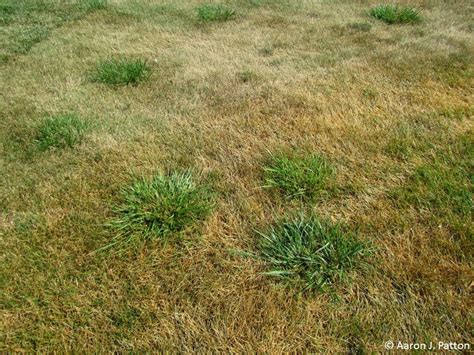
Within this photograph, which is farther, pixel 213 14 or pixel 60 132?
pixel 213 14

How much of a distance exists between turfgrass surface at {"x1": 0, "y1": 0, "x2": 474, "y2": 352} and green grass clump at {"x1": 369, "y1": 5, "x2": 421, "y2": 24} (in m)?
0.91

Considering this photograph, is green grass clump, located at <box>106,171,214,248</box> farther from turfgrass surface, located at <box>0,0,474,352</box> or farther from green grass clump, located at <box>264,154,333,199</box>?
green grass clump, located at <box>264,154,333,199</box>

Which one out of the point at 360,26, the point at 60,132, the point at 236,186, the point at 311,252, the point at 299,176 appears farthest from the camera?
the point at 360,26

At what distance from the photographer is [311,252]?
2.88 m

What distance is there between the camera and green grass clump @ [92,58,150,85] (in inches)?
246

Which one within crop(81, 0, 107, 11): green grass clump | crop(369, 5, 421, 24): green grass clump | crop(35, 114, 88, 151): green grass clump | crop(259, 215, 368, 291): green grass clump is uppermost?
crop(369, 5, 421, 24): green grass clump

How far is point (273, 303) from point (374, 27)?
8.12m

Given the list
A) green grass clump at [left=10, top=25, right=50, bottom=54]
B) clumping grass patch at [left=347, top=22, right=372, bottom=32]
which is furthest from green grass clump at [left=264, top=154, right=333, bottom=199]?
green grass clump at [left=10, top=25, right=50, bottom=54]

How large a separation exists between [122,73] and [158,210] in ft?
12.9

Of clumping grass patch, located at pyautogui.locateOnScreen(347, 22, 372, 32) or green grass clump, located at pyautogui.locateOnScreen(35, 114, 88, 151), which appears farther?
clumping grass patch, located at pyautogui.locateOnScreen(347, 22, 372, 32)

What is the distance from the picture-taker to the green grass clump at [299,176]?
3584 millimetres

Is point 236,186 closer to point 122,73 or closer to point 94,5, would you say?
point 122,73

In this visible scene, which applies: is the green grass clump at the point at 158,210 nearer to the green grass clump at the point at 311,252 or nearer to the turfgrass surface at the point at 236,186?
the turfgrass surface at the point at 236,186

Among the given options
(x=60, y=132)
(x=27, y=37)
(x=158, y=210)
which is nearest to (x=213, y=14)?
(x=27, y=37)
